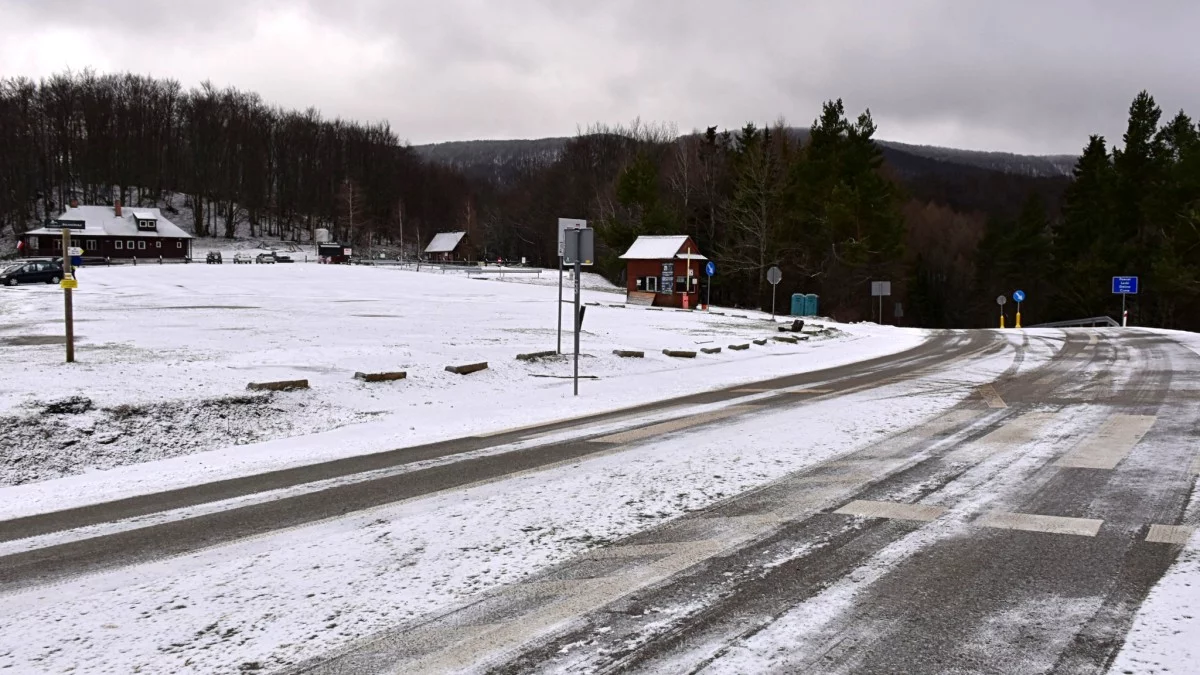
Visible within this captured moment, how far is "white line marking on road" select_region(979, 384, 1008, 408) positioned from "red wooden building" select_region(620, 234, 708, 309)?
38.9 meters

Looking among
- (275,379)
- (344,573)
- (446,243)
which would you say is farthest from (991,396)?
(446,243)

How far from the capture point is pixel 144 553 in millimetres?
5176

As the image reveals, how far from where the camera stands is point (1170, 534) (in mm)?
5352

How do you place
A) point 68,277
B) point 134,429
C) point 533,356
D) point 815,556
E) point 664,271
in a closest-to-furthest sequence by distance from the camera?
point 815,556, point 134,429, point 68,277, point 533,356, point 664,271

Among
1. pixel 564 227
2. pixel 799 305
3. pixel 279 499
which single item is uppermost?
pixel 564 227

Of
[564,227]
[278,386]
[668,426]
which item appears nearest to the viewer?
[668,426]

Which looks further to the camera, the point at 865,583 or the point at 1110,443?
the point at 1110,443

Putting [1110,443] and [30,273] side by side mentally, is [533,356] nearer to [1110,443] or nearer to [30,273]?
[1110,443]

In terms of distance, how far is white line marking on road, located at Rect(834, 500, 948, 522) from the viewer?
228 inches

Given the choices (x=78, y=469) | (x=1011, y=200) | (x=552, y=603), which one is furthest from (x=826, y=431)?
(x=1011, y=200)

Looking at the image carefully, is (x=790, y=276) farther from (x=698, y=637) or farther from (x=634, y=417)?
(x=698, y=637)

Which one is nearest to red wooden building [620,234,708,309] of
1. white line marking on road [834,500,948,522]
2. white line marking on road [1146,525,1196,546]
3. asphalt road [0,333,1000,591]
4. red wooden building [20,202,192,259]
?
asphalt road [0,333,1000,591]

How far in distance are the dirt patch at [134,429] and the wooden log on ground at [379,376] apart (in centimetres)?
192

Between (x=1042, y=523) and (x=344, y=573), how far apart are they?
16.2 feet
